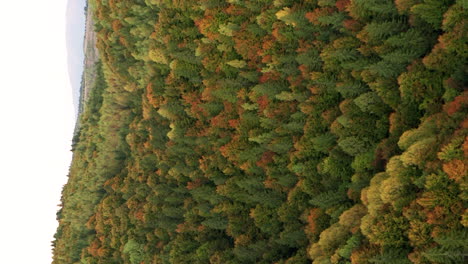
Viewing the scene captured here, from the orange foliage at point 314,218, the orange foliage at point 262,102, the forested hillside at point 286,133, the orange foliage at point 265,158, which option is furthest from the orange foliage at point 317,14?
the orange foliage at point 314,218

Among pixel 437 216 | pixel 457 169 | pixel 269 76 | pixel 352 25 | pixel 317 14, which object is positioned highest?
pixel 317 14

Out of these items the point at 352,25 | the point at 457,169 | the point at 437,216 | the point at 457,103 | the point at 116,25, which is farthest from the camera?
the point at 116,25

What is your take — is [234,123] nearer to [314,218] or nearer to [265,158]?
[265,158]

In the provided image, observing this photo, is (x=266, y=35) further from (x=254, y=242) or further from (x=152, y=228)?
(x=152, y=228)

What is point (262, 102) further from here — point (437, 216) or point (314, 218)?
point (437, 216)

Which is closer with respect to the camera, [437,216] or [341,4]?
[437,216]

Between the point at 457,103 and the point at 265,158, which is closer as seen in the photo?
the point at 457,103

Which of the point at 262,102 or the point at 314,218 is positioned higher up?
the point at 262,102

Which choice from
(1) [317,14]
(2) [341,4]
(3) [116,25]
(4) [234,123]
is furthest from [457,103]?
(3) [116,25]

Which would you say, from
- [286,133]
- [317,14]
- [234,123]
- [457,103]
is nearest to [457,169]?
[457,103]

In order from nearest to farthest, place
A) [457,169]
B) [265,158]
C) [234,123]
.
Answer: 1. [457,169]
2. [265,158]
3. [234,123]
